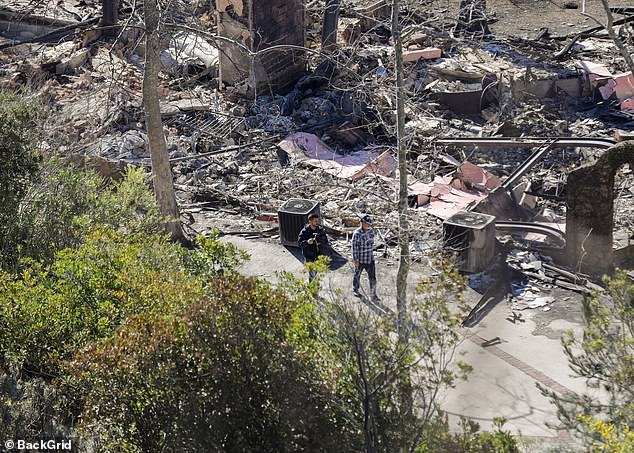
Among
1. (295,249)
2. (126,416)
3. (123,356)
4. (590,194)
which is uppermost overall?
(123,356)

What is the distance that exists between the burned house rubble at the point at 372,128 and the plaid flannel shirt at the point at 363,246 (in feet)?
3.71

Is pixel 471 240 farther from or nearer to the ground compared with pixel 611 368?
nearer to the ground

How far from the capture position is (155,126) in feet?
46.9

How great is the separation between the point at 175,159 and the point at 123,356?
1088cm

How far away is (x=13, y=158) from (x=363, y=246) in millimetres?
4850

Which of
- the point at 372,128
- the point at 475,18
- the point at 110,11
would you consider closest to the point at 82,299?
the point at 372,128

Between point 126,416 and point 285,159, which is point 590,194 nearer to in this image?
point 285,159

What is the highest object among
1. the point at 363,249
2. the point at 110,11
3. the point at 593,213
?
the point at 110,11

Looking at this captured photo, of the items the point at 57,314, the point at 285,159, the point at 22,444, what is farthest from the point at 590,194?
the point at 22,444

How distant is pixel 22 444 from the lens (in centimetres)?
768

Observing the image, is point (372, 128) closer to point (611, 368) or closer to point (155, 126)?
point (155, 126)

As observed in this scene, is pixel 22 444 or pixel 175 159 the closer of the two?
pixel 22 444

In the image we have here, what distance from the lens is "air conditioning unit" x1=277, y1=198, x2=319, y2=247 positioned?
1489cm

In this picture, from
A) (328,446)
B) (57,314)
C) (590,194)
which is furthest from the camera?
(590,194)
